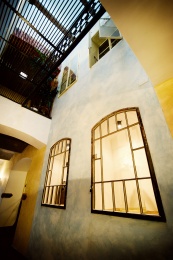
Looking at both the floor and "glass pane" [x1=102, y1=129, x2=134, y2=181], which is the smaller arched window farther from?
the floor

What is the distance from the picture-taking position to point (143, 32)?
1.66m

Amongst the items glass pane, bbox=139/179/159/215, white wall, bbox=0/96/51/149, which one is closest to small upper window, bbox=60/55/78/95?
white wall, bbox=0/96/51/149

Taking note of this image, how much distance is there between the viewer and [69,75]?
655cm

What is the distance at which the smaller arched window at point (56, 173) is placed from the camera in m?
3.91

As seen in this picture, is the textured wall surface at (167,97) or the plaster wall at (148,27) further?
the textured wall surface at (167,97)

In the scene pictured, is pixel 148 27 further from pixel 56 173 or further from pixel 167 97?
pixel 56 173

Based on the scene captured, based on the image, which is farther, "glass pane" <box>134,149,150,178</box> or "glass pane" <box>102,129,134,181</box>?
"glass pane" <box>102,129,134,181</box>

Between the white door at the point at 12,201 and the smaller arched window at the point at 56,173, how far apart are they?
13.3 ft

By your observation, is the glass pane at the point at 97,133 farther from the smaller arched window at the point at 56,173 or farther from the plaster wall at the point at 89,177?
the smaller arched window at the point at 56,173

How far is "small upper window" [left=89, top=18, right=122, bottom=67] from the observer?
4.92m

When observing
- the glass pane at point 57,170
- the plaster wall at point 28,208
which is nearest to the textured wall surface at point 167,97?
the glass pane at point 57,170

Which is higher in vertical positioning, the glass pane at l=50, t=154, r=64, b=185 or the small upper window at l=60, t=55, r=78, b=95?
the small upper window at l=60, t=55, r=78, b=95

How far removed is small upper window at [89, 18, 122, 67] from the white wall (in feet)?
10.2

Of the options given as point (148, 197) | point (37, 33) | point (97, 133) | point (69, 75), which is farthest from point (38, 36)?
point (148, 197)
